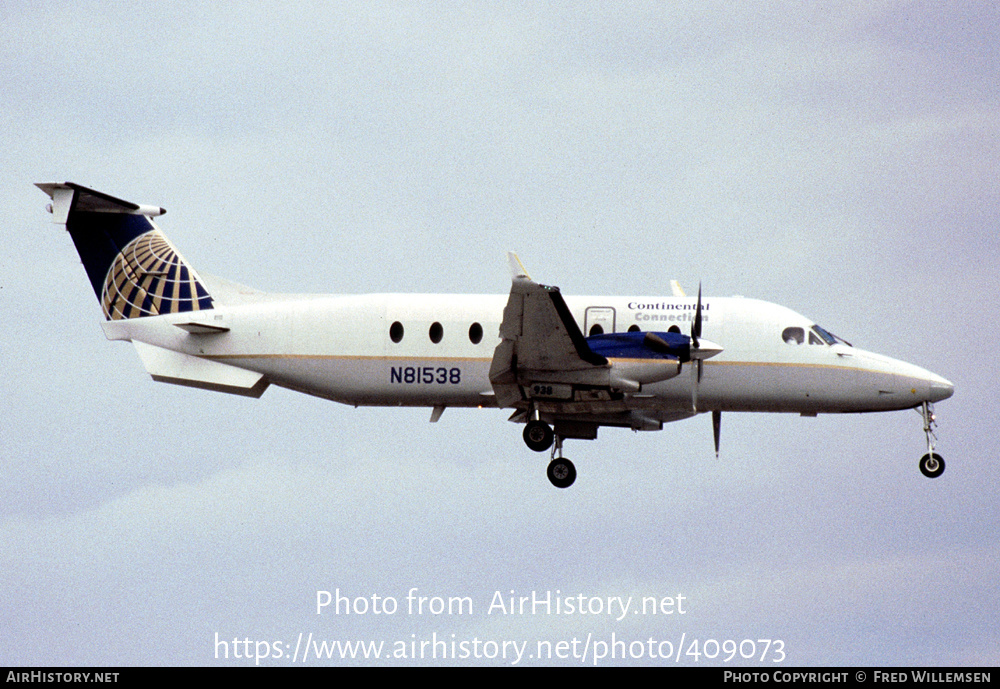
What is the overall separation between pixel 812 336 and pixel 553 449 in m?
6.65

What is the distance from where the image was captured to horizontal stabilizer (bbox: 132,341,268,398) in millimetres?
34188

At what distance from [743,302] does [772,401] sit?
246 cm

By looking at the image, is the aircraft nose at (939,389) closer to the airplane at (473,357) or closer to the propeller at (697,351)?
the airplane at (473,357)

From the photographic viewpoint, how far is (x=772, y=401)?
34031mm

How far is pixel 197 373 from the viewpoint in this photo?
34.3m

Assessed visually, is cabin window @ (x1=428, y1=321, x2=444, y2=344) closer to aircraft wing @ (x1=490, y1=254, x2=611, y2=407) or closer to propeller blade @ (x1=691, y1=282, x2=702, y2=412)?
aircraft wing @ (x1=490, y1=254, x2=611, y2=407)

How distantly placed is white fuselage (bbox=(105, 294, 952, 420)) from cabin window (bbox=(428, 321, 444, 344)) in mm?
39

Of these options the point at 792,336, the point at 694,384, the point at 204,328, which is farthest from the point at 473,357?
the point at 792,336
